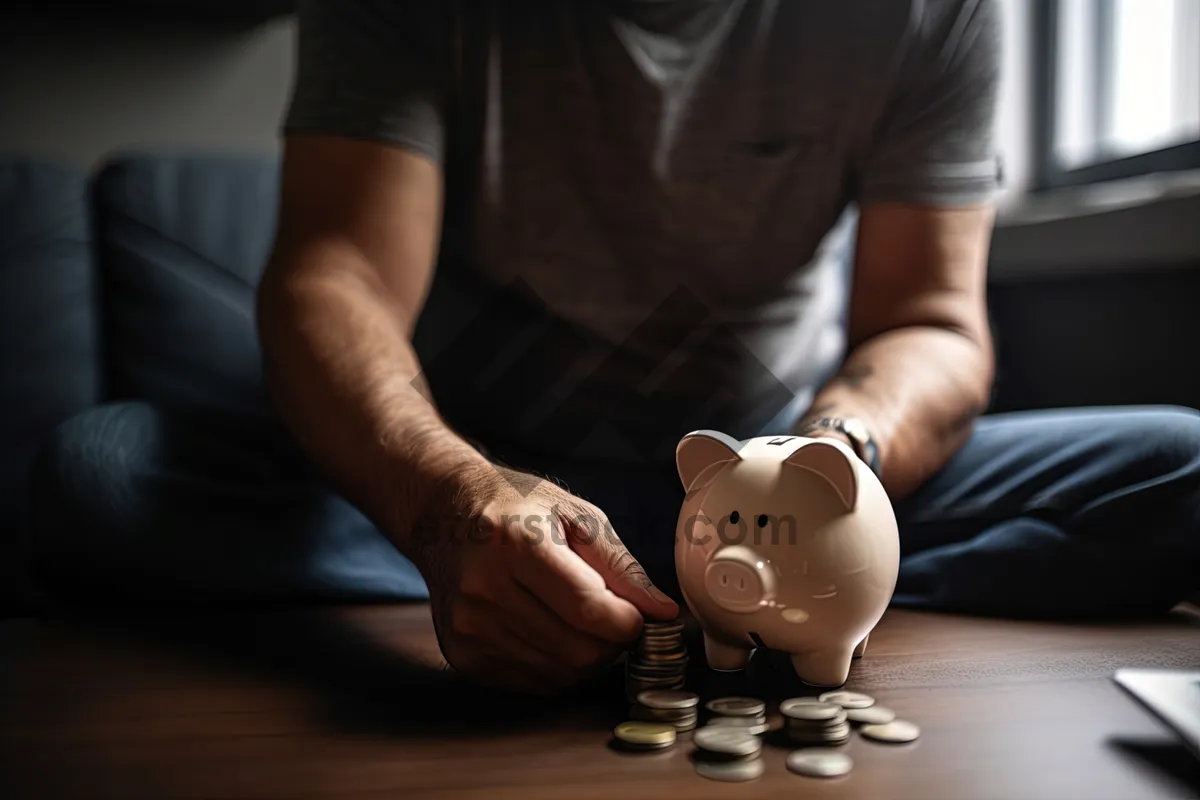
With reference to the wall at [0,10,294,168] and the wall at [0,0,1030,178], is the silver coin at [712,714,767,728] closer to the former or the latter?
the wall at [0,0,1030,178]

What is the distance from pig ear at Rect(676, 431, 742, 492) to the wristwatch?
18cm

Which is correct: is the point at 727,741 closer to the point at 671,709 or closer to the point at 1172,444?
the point at 671,709

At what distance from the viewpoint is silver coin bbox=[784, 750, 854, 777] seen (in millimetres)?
533

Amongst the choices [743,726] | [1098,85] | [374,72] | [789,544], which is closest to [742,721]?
[743,726]

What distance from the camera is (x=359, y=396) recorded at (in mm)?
850

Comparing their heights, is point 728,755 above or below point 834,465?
below

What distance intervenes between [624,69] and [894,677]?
2.43 ft

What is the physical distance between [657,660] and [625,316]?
0.58 meters

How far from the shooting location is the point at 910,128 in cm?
112

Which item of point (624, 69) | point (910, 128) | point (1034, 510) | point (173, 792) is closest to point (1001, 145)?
point (910, 128)

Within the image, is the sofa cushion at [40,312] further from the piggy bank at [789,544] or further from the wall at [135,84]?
the piggy bank at [789,544]

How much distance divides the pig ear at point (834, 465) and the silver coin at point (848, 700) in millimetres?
124

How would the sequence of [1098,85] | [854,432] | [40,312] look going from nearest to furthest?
[854,432], [40,312], [1098,85]

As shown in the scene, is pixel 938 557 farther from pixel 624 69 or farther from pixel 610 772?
pixel 624 69
